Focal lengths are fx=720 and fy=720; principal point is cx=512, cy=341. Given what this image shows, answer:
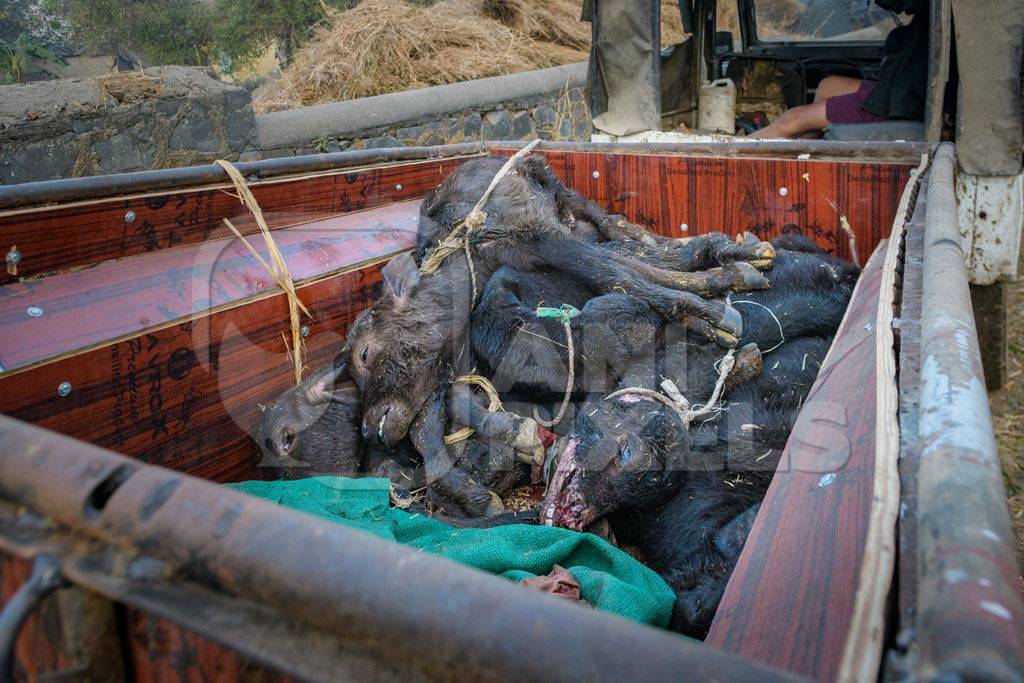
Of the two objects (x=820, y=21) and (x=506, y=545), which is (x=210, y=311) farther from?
(x=820, y=21)

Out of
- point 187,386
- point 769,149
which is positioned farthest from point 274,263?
point 769,149

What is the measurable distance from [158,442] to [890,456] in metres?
2.00

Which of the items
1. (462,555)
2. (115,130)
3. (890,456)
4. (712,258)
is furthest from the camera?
(115,130)

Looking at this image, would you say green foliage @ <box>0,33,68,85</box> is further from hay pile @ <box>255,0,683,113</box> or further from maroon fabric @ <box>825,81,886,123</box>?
maroon fabric @ <box>825,81,886,123</box>

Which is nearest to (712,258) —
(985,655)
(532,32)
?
(985,655)

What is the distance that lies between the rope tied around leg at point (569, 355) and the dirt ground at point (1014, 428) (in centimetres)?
211

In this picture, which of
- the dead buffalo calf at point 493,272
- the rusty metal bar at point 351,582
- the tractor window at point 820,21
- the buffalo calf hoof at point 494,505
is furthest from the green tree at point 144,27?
the rusty metal bar at point 351,582

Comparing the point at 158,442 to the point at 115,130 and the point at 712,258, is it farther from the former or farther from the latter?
the point at 115,130

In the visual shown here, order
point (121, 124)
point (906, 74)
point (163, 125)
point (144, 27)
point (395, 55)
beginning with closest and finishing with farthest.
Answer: point (121, 124)
point (163, 125)
point (906, 74)
point (395, 55)
point (144, 27)

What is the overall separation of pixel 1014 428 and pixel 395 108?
21.3 feet

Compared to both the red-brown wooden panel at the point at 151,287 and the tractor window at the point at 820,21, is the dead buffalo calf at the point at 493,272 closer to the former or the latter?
the red-brown wooden panel at the point at 151,287

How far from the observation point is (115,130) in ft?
18.0

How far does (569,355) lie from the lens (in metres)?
2.59

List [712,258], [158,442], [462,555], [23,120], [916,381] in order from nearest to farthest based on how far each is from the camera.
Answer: [916,381] < [462,555] < [158,442] < [712,258] < [23,120]
